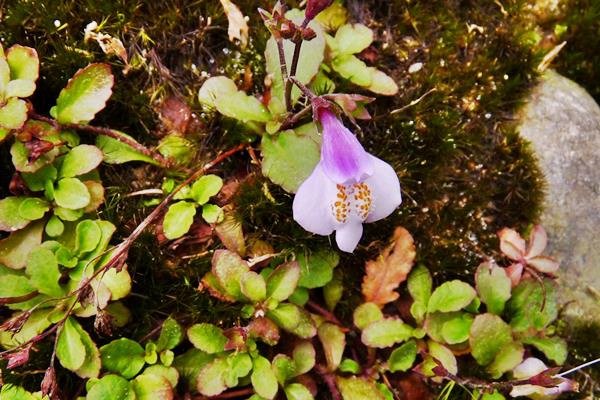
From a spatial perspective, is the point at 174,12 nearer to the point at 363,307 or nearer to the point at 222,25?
the point at 222,25

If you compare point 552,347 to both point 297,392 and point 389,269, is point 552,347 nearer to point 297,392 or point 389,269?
point 389,269

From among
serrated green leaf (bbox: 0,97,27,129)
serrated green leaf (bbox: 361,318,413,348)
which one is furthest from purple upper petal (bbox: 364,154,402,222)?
serrated green leaf (bbox: 0,97,27,129)

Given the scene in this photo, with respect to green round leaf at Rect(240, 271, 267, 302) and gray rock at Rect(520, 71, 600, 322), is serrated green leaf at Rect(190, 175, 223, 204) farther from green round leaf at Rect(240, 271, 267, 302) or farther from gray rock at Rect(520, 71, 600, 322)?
gray rock at Rect(520, 71, 600, 322)

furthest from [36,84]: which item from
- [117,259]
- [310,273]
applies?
[310,273]

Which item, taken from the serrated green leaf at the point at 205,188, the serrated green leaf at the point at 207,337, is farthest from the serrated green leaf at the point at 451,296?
the serrated green leaf at the point at 205,188

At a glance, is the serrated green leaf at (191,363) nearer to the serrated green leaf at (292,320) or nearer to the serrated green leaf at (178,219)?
the serrated green leaf at (292,320)

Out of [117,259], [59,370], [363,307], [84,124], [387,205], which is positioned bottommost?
[59,370]
